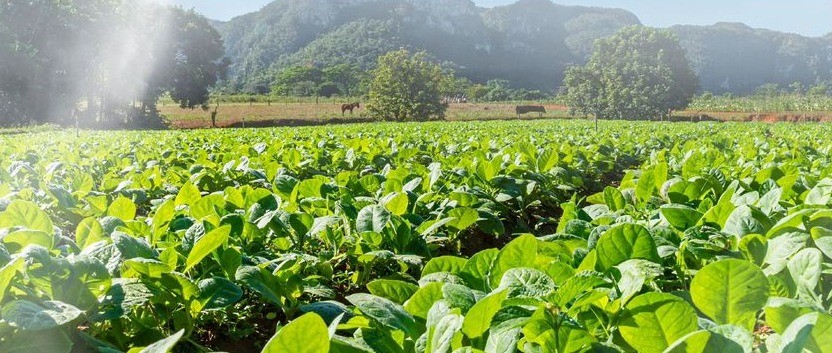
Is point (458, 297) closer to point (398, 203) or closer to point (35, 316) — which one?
point (35, 316)

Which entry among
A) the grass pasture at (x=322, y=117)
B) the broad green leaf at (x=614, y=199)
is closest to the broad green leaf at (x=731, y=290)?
the broad green leaf at (x=614, y=199)

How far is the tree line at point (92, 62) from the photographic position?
126 feet

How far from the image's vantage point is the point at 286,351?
2.48 ft

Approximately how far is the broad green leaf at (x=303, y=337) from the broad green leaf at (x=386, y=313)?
29 cm

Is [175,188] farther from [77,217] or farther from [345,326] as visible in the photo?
[345,326]

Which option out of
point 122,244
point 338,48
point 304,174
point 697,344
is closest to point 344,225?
point 122,244

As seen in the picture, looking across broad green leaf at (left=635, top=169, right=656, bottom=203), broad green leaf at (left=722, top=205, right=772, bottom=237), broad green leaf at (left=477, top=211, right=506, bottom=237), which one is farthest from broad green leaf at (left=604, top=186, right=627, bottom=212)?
broad green leaf at (left=722, top=205, right=772, bottom=237)

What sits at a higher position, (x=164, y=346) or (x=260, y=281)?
(x=164, y=346)

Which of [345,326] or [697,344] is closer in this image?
[697,344]

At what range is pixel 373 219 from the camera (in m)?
2.07

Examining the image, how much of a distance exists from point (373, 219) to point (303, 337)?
4.31ft

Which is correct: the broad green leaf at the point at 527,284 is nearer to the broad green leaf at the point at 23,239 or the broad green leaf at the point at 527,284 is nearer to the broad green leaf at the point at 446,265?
the broad green leaf at the point at 446,265

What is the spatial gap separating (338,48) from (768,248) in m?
173

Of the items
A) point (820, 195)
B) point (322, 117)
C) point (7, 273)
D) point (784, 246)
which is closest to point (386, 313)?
point (7, 273)
